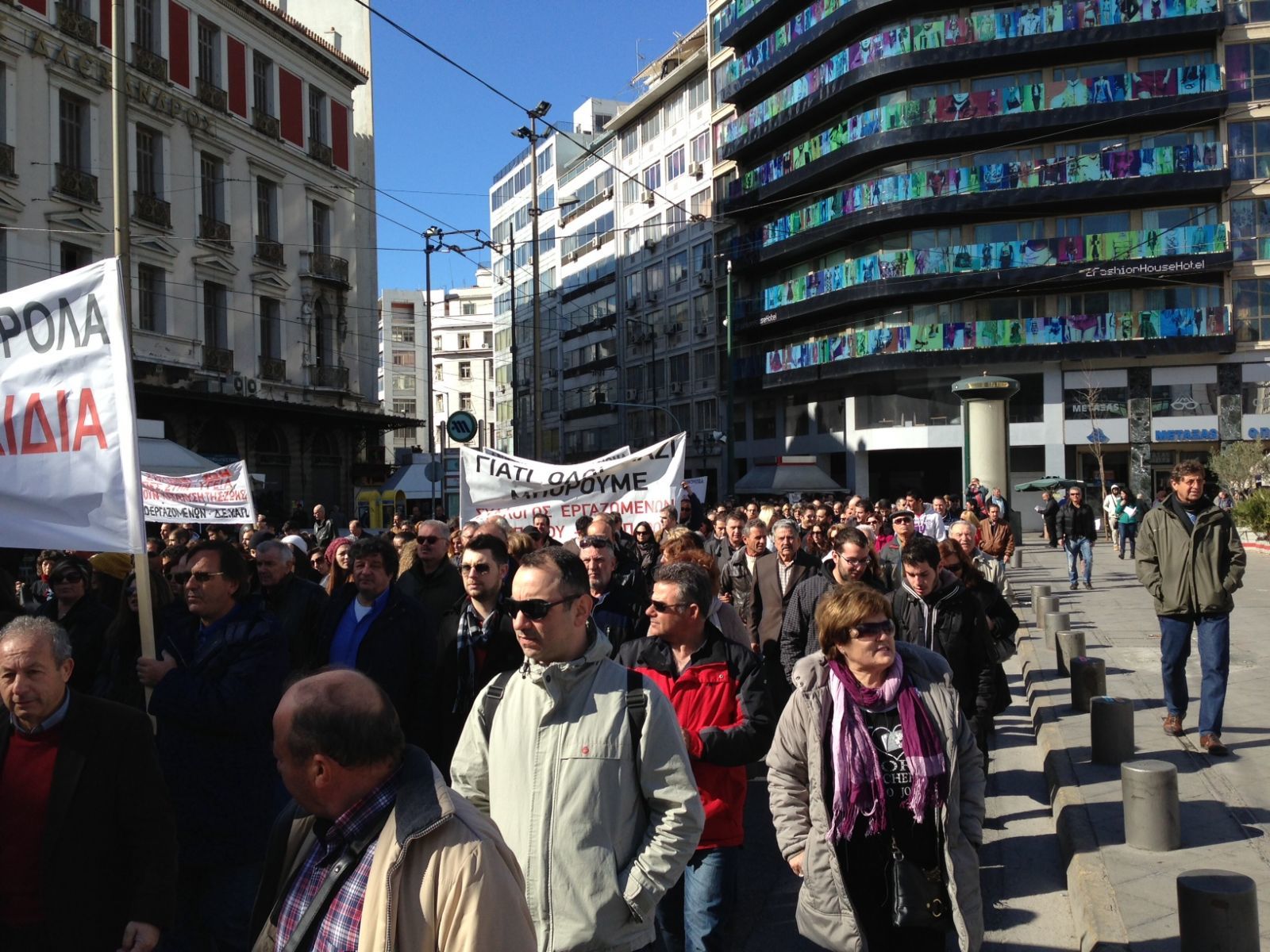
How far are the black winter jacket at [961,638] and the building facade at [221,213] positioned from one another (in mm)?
26532

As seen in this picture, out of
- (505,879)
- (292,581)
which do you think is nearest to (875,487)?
(292,581)

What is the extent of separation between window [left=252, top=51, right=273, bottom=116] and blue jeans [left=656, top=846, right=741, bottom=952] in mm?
37317

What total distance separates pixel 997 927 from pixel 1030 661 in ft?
23.4

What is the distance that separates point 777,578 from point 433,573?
111 inches

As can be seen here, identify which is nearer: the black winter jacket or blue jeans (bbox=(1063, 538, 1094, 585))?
the black winter jacket

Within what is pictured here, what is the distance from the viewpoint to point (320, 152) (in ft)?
132

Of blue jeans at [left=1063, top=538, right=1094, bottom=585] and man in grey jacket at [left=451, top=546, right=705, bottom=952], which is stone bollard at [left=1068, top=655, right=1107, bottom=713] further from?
blue jeans at [left=1063, top=538, right=1094, bottom=585]

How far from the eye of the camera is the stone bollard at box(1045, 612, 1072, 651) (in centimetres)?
1288

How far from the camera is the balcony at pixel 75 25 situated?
28703mm

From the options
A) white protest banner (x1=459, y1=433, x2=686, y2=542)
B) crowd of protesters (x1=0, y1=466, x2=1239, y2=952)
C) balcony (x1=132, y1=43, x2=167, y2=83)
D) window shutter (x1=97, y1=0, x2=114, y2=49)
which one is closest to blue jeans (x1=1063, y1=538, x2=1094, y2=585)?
white protest banner (x1=459, y1=433, x2=686, y2=542)

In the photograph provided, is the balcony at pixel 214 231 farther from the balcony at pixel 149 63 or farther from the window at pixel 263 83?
the window at pixel 263 83

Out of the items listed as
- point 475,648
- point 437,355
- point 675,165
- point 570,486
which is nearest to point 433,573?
point 475,648

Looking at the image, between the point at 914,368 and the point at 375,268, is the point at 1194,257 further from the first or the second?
the point at 375,268

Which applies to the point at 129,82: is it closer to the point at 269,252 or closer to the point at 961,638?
the point at 269,252
